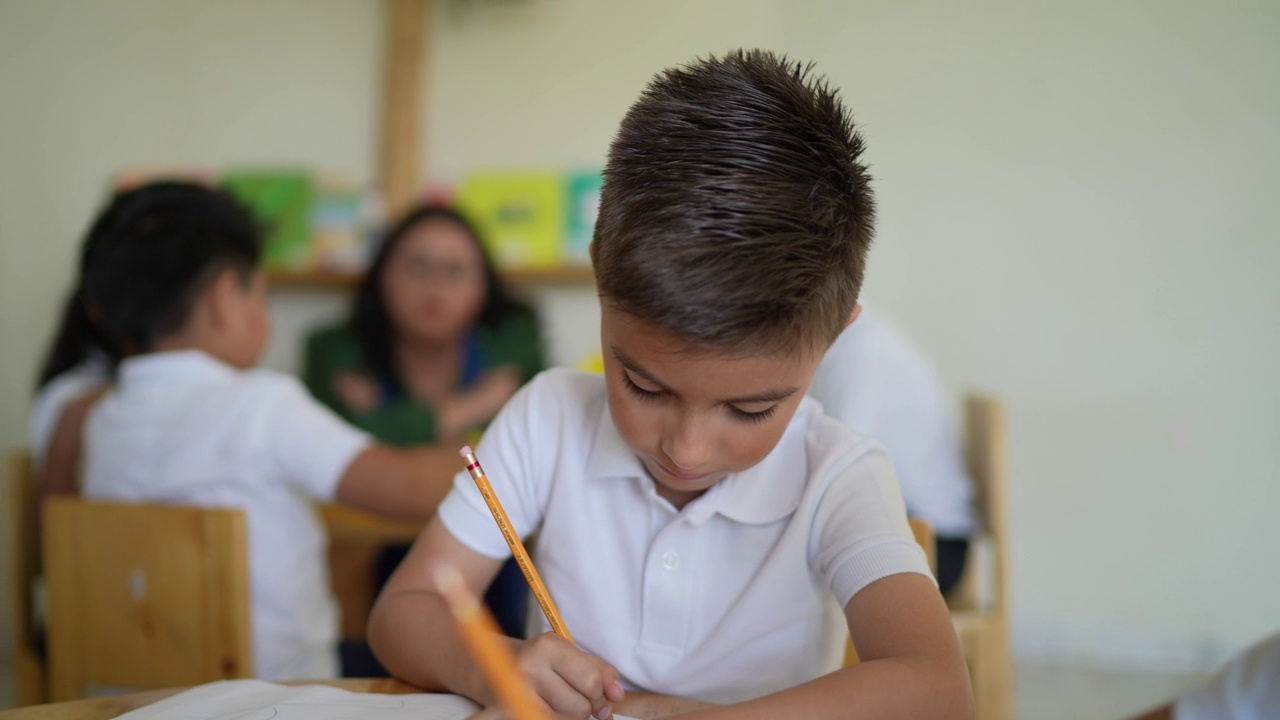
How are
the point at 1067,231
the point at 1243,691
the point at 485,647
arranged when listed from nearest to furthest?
1. the point at 485,647
2. the point at 1243,691
3. the point at 1067,231

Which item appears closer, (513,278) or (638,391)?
(638,391)

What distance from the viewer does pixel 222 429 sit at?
1364mm

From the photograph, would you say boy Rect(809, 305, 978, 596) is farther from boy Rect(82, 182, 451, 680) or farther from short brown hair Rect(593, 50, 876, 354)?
short brown hair Rect(593, 50, 876, 354)

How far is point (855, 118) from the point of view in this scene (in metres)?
0.77

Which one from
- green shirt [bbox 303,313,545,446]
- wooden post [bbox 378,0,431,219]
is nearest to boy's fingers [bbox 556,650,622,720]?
green shirt [bbox 303,313,545,446]

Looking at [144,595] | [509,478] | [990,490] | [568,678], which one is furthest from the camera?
[990,490]

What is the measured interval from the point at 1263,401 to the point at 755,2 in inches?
62.1

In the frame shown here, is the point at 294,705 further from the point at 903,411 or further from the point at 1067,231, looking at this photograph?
the point at 1067,231

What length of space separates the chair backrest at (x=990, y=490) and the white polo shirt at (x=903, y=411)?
39 mm

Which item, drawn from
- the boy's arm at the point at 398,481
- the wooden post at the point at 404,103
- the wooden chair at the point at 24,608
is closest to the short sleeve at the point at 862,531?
the boy's arm at the point at 398,481

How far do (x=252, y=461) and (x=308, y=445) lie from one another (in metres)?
0.08

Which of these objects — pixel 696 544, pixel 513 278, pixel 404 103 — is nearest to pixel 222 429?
pixel 696 544

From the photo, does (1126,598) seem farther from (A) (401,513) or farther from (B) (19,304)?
(B) (19,304)

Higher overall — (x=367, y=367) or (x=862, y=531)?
(x=862, y=531)
